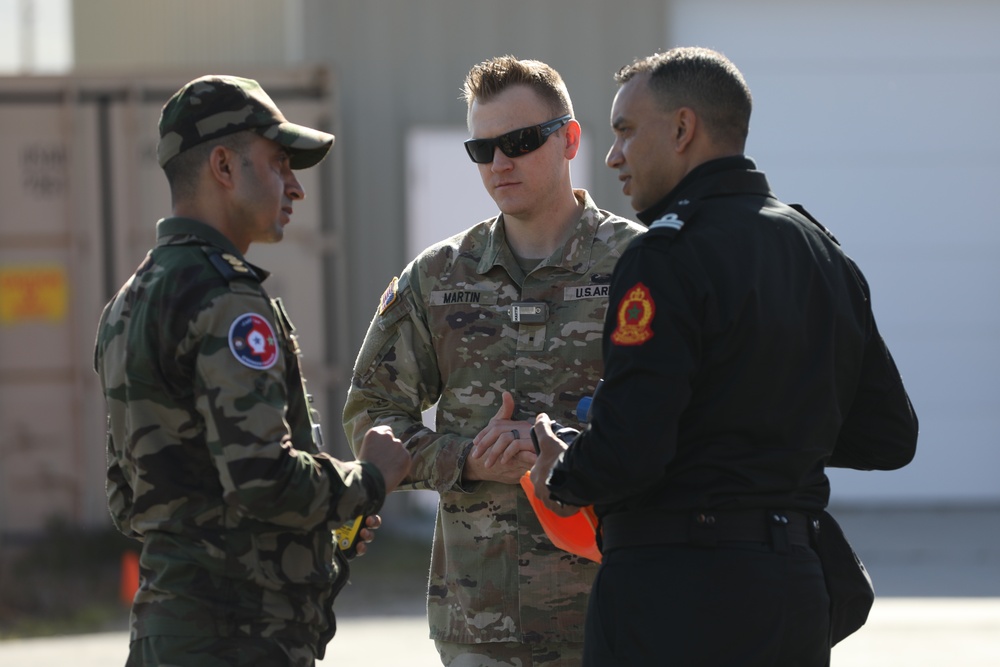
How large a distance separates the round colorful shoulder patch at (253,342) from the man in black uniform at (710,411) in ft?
2.13

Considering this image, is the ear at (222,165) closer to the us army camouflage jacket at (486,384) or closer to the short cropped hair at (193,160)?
the short cropped hair at (193,160)

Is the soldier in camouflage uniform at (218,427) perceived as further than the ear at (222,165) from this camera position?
No

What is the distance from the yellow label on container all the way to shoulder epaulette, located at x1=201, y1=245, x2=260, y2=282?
6537mm

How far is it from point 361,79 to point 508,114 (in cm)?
596

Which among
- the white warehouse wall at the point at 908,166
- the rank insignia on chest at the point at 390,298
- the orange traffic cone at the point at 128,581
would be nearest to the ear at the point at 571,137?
the rank insignia on chest at the point at 390,298

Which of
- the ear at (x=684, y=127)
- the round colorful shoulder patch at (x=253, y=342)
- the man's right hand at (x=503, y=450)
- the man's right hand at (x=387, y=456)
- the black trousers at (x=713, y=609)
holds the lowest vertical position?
the black trousers at (x=713, y=609)

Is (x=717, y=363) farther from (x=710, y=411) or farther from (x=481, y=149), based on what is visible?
(x=481, y=149)

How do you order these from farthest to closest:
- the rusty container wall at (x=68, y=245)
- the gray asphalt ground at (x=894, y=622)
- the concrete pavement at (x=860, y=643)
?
the rusty container wall at (x=68, y=245) → the gray asphalt ground at (x=894, y=622) → the concrete pavement at (x=860, y=643)

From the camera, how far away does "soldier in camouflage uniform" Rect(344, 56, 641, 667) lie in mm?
3490

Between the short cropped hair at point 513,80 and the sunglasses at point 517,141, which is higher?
the short cropped hair at point 513,80

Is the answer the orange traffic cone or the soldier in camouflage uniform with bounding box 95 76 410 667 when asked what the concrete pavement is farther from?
the soldier in camouflage uniform with bounding box 95 76 410 667

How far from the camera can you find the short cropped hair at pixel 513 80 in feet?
11.9

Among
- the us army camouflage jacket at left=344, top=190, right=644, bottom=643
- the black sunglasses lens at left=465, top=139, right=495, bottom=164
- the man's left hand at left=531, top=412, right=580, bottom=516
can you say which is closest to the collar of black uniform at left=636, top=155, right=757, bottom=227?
the man's left hand at left=531, top=412, right=580, bottom=516

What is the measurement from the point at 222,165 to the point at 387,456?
71cm
